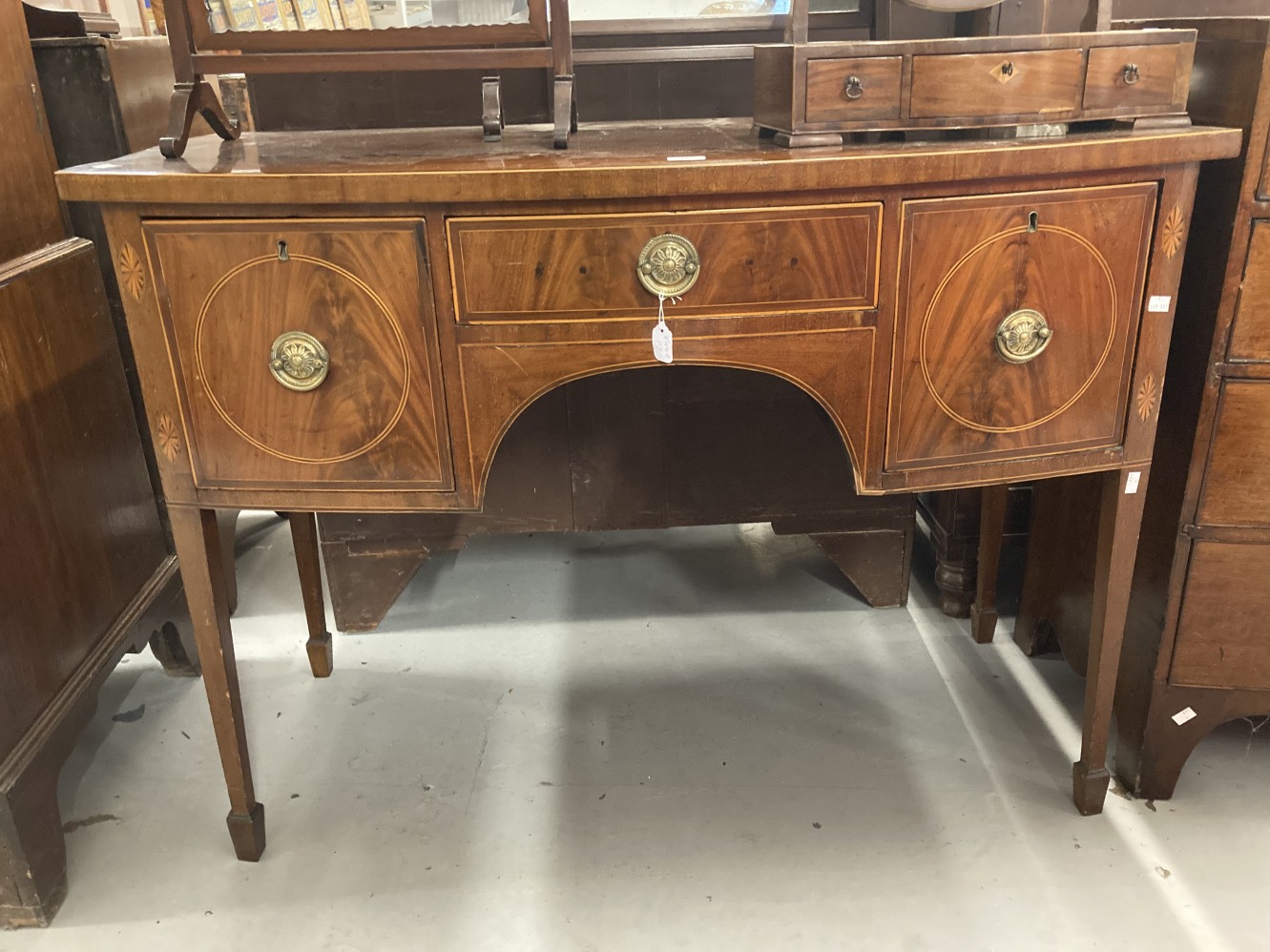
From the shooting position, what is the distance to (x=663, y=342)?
1.15 metres

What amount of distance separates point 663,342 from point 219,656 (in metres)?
0.77

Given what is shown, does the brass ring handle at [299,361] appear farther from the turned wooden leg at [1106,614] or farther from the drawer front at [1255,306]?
the drawer front at [1255,306]

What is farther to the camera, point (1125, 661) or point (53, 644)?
point (1125, 661)

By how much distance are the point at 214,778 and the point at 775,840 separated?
933mm

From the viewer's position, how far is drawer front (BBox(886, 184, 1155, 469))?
3.77 feet

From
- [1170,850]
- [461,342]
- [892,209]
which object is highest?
[892,209]

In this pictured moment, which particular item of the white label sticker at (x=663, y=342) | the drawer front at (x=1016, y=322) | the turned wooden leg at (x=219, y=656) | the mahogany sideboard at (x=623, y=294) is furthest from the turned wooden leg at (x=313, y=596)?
the drawer front at (x=1016, y=322)

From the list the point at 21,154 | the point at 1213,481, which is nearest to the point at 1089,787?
the point at 1213,481

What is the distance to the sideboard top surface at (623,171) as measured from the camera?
107 centimetres

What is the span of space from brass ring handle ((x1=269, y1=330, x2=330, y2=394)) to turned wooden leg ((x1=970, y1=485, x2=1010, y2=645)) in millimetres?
1233

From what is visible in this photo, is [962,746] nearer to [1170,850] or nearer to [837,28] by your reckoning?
[1170,850]

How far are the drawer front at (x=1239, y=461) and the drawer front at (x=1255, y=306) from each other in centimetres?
4

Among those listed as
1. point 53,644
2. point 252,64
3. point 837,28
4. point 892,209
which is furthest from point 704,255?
point 53,644

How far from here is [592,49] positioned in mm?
1696
